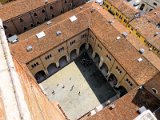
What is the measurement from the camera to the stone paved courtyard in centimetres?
4081

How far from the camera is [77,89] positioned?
141 feet

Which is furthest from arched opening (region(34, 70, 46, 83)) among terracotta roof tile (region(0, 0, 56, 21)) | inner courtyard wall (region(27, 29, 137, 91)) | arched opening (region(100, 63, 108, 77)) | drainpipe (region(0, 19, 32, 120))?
drainpipe (region(0, 19, 32, 120))

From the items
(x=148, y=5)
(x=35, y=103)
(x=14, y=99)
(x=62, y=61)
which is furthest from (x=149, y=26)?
(x=14, y=99)

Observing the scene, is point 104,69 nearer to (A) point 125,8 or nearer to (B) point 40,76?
(B) point 40,76

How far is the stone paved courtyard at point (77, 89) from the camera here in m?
40.8

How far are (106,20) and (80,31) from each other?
6186 millimetres

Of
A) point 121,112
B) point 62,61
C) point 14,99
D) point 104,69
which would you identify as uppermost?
point 62,61

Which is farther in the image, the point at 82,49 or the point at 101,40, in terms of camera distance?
the point at 82,49

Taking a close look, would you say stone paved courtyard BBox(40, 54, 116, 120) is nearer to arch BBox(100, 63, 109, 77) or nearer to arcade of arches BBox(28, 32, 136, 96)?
arch BBox(100, 63, 109, 77)

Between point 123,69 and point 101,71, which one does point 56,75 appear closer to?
point 101,71

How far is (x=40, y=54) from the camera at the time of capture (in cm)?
3806

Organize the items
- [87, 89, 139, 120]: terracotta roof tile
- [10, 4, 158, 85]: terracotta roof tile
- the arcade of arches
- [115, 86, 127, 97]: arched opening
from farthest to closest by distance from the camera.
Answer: [115, 86, 127, 97]: arched opening, the arcade of arches, [10, 4, 158, 85]: terracotta roof tile, [87, 89, 139, 120]: terracotta roof tile

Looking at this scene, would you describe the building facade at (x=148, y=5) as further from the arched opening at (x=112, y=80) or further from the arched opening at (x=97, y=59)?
the arched opening at (x=112, y=80)

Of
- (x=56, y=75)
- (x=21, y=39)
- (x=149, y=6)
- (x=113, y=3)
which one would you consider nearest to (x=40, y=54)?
(x=21, y=39)
